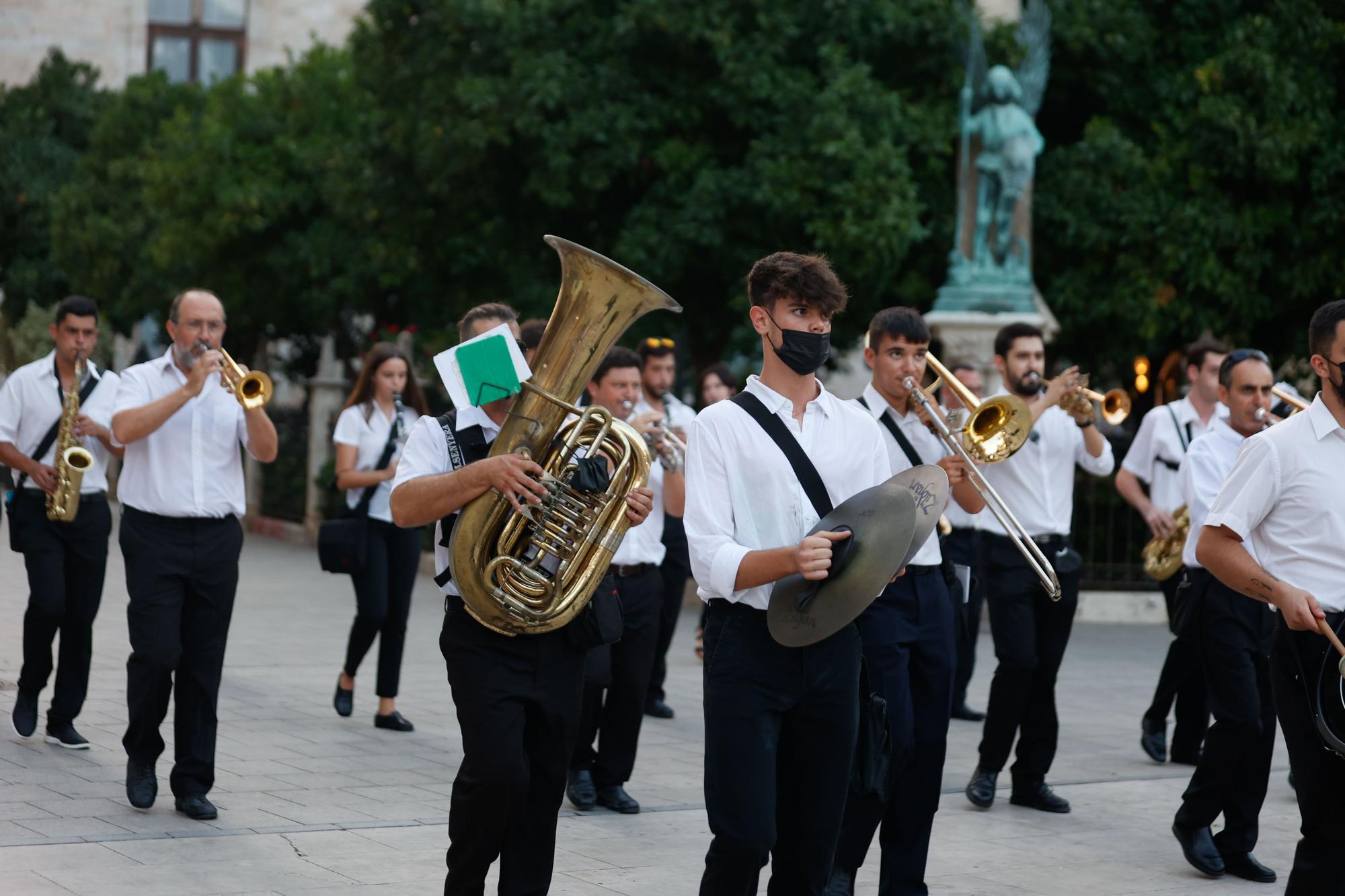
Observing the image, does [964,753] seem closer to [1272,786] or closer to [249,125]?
[1272,786]

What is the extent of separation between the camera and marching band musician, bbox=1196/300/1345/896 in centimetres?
473

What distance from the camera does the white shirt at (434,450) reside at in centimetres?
497

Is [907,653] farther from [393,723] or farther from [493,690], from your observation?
[393,723]

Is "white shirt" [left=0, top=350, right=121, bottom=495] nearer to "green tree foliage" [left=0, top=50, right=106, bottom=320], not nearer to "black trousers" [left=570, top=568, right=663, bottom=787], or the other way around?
"black trousers" [left=570, top=568, right=663, bottom=787]

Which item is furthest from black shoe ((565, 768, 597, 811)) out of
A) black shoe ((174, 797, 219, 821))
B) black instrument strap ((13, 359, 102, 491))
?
black instrument strap ((13, 359, 102, 491))

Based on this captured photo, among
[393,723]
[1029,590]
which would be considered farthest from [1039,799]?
[393,723]

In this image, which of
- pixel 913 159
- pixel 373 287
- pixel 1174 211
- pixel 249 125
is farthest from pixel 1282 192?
pixel 249 125

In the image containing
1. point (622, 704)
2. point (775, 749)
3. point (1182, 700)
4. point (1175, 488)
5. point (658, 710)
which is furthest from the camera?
point (658, 710)

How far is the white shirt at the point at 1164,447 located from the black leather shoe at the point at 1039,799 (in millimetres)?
2208

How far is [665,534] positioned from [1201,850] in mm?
4206

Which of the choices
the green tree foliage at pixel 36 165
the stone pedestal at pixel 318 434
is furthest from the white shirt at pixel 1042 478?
the green tree foliage at pixel 36 165

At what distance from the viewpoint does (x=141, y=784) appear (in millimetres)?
6785

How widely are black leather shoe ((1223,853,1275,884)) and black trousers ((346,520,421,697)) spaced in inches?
171

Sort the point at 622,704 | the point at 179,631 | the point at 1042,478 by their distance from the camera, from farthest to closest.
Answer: the point at 1042,478 → the point at 622,704 → the point at 179,631
